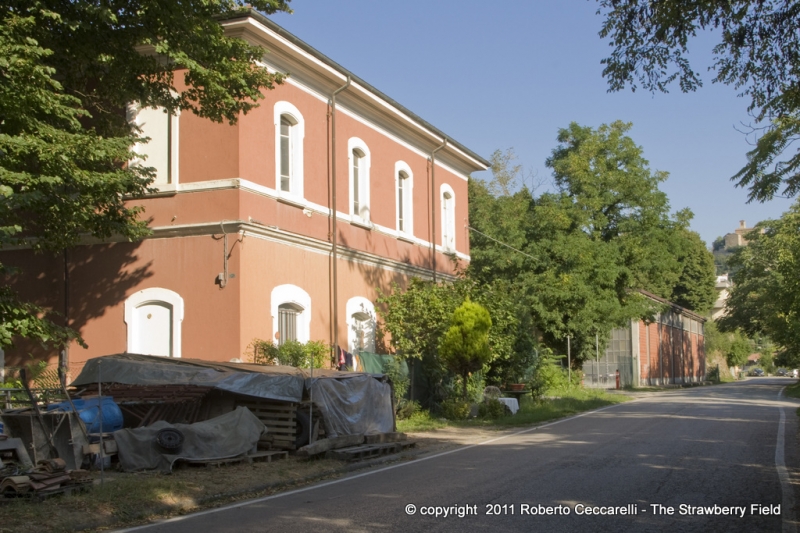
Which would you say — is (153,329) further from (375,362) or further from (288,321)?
(375,362)

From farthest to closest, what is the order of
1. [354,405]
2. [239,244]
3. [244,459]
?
[239,244] → [354,405] → [244,459]

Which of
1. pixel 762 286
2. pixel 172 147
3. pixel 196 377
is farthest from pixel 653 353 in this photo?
pixel 196 377

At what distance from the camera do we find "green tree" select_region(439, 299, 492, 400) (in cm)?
2177

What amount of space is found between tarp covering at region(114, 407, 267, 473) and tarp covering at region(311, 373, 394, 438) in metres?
1.41

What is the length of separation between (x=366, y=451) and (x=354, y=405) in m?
1.66

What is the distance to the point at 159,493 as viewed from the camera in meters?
10.1

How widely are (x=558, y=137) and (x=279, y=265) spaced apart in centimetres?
2789

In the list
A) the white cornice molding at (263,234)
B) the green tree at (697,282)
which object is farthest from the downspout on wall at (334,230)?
the green tree at (697,282)

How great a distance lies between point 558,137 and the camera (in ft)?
143

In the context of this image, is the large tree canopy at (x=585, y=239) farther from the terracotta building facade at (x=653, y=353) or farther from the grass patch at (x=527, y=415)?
the grass patch at (x=527, y=415)

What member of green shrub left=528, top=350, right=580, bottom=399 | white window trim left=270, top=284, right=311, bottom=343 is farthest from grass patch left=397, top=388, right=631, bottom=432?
white window trim left=270, top=284, right=311, bottom=343

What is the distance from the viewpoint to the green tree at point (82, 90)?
41.5 ft

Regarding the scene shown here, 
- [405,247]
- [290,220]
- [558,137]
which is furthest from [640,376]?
[290,220]

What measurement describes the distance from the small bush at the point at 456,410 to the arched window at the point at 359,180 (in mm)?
5815
